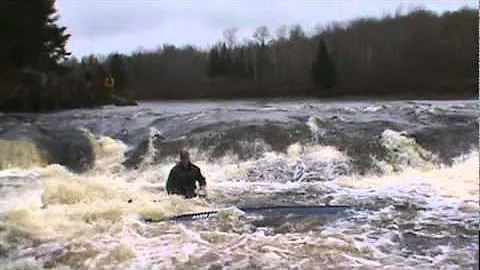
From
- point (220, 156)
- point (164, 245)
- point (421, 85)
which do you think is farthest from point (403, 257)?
point (421, 85)

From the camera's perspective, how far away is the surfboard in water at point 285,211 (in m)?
8.45

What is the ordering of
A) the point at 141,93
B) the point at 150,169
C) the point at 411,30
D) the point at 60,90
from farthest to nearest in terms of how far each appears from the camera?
1. the point at 411,30
2. the point at 141,93
3. the point at 60,90
4. the point at 150,169

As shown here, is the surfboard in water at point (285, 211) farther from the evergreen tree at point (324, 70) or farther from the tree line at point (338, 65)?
the evergreen tree at point (324, 70)

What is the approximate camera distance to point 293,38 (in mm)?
69438

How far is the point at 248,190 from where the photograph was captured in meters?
10.9

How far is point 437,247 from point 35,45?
4627 millimetres

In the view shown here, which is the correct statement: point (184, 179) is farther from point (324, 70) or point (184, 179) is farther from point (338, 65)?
point (338, 65)

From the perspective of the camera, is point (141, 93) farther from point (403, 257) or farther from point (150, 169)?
point (403, 257)

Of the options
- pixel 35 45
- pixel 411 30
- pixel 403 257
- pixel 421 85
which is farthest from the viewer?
pixel 411 30

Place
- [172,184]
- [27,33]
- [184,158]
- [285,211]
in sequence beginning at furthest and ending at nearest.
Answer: [172,184], [184,158], [285,211], [27,33]

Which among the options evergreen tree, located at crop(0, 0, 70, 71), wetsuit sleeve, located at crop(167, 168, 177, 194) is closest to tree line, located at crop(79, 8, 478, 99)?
wetsuit sleeve, located at crop(167, 168, 177, 194)

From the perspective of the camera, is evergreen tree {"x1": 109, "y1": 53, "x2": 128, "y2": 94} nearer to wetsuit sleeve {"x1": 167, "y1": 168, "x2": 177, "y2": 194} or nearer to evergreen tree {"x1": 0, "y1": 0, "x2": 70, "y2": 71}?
wetsuit sleeve {"x1": 167, "y1": 168, "x2": 177, "y2": 194}

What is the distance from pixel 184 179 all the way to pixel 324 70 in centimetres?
4282

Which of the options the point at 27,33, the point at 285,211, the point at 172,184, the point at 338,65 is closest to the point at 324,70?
the point at 338,65
